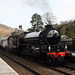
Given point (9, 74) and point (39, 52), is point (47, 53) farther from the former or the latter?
point (9, 74)

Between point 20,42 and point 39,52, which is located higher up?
point 20,42

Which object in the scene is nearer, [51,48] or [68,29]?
[51,48]

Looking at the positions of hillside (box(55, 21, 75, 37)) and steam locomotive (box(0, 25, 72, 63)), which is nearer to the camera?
steam locomotive (box(0, 25, 72, 63))

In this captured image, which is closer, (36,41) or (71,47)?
(36,41)

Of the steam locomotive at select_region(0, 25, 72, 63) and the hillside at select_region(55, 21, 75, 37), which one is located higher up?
the hillside at select_region(55, 21, 75, 37)

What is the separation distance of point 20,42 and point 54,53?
6361mm

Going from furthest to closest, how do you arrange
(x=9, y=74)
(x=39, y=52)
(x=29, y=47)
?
(x=29, y=47), (x=39, y=52), (x=9, y=74)

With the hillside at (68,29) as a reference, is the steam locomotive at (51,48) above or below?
below

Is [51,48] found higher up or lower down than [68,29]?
lower down

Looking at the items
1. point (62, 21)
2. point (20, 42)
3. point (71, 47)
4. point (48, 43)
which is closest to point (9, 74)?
point (48, 43)

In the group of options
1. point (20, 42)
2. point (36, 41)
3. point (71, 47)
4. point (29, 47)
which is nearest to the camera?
point (36, 41)

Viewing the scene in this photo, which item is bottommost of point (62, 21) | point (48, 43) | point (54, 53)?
point (54, 53)

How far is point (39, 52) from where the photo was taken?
31.9ft

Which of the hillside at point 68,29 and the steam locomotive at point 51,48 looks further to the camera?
the hillside at point 68,29
